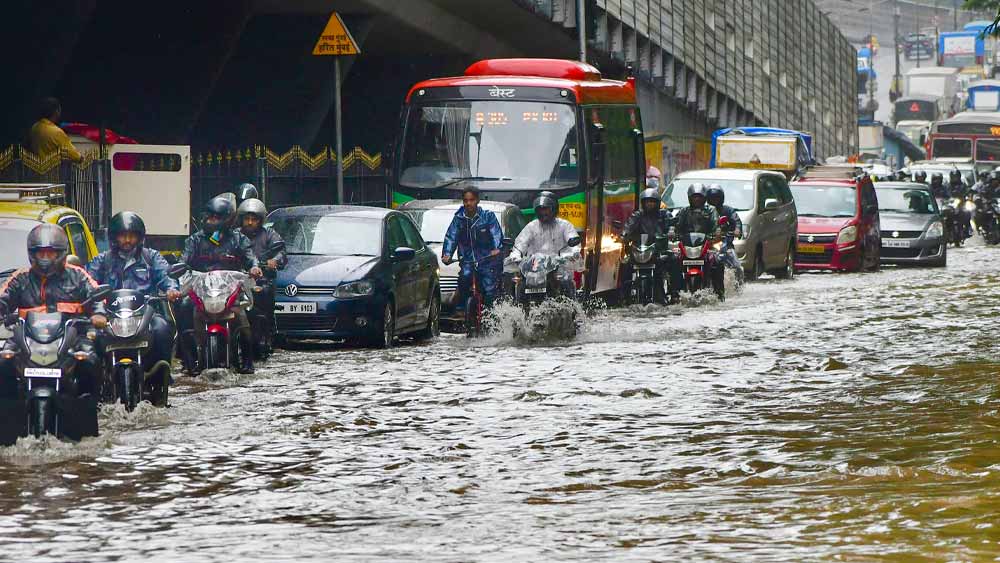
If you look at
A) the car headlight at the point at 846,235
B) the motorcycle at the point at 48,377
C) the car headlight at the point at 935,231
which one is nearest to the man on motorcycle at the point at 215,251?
the motorcycle at the point at 48,377

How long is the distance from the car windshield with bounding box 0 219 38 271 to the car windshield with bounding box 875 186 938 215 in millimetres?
25150

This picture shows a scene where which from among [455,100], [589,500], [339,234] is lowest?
[589,500]

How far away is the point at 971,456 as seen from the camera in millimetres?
10375

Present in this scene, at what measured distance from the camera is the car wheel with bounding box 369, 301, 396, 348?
1761 centimetres

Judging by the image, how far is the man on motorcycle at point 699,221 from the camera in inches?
961

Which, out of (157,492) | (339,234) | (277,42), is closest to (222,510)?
(157,492)

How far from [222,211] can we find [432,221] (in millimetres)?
6031

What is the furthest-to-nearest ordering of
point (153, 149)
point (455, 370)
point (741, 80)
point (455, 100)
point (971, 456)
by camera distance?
point (741, 80)
point (455, 100)
point (153, 149)
point (455, 370)
point (971, 456)

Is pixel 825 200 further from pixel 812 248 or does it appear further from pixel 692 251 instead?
pixel 692 251

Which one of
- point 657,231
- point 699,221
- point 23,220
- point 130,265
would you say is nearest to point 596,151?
point 657,231

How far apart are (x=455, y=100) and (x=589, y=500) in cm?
1429

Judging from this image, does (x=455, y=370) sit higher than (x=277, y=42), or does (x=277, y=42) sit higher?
(x=277, y=42)

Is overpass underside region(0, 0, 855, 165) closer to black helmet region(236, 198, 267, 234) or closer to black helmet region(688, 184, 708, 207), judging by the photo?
black helmet region(688, 184, 708, 207)

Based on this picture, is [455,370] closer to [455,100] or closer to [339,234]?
[339,234]
